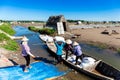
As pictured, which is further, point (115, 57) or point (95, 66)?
point (115, 57)

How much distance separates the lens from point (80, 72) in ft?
53.6

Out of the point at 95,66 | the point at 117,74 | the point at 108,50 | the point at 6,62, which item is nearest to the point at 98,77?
the point at 117,74

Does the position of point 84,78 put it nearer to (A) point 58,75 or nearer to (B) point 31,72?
(A) point 58,75

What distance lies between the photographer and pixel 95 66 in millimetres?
17219

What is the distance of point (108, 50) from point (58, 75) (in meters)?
14.0

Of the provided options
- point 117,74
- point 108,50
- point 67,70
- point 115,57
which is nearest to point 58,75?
point 67,70

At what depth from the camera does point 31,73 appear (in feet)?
50.6

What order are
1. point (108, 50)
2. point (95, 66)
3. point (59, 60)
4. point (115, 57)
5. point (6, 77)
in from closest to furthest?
point (6, 77) → point (95, 66) → point (59, 60) → point (115, 57) → point (108, 50)

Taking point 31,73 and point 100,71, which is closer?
point 31,73

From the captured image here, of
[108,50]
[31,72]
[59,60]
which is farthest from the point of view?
[108,50]

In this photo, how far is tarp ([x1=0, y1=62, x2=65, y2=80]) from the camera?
14.6 m

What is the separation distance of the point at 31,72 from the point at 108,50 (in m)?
15.3

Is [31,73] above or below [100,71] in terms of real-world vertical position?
above

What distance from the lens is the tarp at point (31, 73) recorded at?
574 inches
